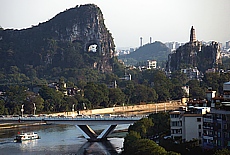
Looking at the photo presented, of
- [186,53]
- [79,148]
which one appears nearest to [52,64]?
[186,53]

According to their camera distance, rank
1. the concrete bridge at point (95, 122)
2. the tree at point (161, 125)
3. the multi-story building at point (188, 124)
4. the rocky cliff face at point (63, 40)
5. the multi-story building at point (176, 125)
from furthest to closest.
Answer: the rocky cliff face at point (63, 40), the concrete bridge at point (95, 122), the tree at point (161, 125), the multi-story building at point (176, 125), the multi-story building at point (188, 124)

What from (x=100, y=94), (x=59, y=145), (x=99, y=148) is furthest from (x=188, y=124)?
(x=100, y=94)

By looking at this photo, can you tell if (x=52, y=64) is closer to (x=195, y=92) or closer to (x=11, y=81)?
(x=11, y=81)

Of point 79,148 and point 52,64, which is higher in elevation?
point 52,64

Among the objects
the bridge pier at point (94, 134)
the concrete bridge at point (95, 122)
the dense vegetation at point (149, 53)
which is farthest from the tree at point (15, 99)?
the dense vegetation at point (149, 53)

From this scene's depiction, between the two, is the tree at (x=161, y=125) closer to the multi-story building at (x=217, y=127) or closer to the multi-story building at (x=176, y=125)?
the multi-story building at (x=176, y=125)
